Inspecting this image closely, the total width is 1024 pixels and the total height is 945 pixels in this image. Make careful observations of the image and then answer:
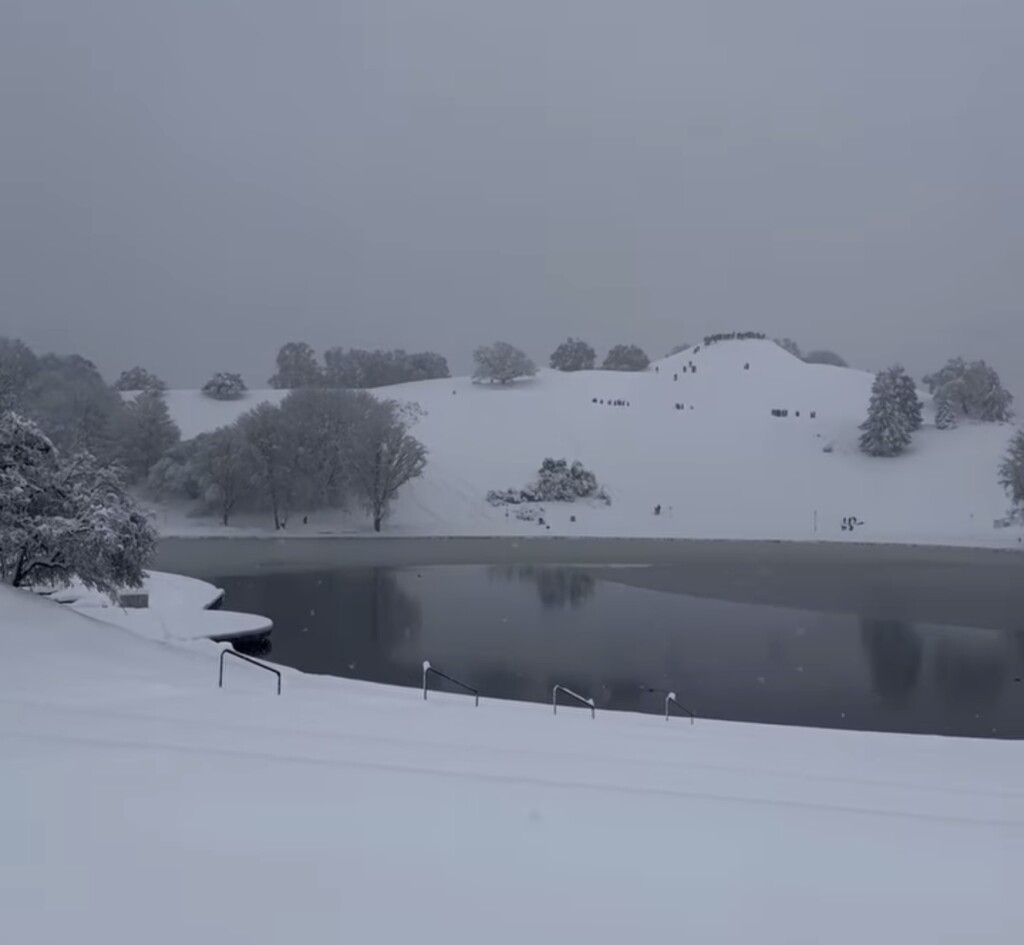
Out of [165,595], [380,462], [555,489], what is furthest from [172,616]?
[555,489]

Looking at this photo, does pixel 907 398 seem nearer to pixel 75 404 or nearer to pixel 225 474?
pixel 225 474

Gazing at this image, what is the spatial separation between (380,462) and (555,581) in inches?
1081

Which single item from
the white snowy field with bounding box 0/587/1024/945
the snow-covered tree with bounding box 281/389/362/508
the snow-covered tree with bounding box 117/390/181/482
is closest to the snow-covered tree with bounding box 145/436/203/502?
the snow-covered tree with bounding box 117/390/181/482

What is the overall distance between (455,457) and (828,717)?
60.6m

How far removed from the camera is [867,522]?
63.2 m

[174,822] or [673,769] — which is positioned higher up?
[174,822]

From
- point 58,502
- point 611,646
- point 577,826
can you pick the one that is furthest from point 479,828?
point 611,646

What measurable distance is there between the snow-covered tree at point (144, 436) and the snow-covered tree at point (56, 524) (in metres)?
47.8

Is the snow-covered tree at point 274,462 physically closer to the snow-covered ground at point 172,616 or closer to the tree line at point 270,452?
the tree line at point 270,452

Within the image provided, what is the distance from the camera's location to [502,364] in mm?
100625

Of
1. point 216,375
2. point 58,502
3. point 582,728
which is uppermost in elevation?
point 216,375

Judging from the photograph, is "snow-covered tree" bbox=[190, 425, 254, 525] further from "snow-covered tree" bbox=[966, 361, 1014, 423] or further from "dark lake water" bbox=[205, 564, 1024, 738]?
"snow-covered tree" bbox=[966, 361, 1014, 423]

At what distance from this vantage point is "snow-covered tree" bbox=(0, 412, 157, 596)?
1547 centimetres

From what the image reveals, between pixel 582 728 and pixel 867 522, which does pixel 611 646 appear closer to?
pixel 582 728
